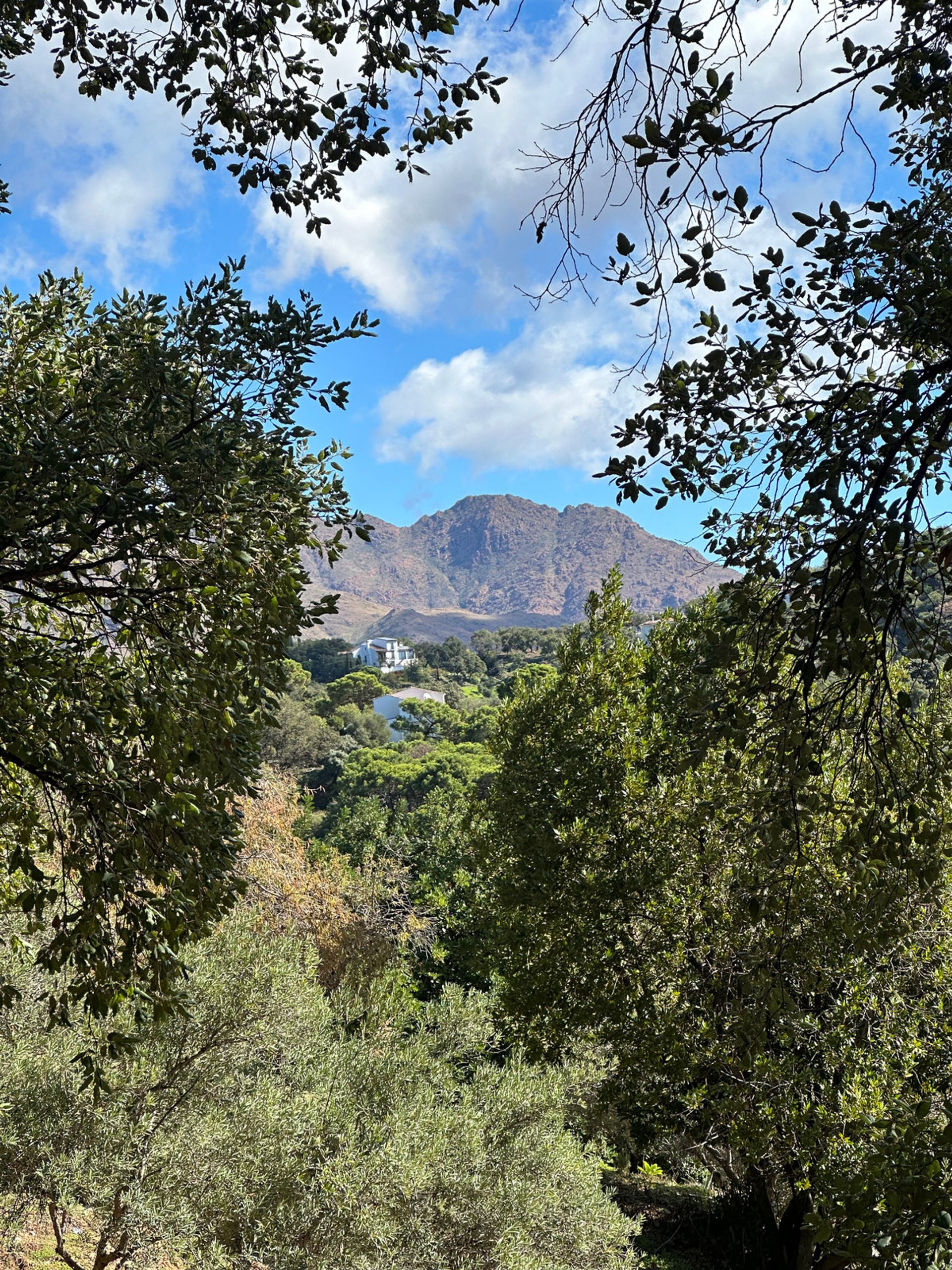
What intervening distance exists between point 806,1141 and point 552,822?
13.5 ft

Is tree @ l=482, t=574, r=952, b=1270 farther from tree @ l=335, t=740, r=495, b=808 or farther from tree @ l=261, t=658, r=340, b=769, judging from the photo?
tree @ l=261, t=658, r=340, b=769

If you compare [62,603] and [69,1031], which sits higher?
[62,603]

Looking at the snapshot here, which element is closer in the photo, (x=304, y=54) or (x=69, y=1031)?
(x=304, y=54)

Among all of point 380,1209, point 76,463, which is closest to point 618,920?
point 380,1209

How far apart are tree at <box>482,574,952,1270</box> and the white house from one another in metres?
59.8

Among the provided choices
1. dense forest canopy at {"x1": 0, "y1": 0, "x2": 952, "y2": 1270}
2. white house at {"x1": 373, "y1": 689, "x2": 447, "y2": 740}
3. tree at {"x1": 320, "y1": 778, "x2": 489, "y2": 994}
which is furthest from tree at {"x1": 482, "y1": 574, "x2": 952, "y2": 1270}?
white house at {"x1": 373, "y1": 689, "x2": 447, "y2": 740}

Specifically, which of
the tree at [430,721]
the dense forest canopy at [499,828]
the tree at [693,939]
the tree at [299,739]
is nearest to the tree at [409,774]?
the tree at [299,739]

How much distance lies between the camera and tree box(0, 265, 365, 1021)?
3385 millimetres

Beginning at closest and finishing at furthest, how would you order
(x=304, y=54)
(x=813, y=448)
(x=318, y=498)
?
(x=813, y=448) → (x=304, y=54) → (x=318, y=498)

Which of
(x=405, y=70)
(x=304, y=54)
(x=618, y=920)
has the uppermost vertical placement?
(x=304, y=54)

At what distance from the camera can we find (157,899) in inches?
144

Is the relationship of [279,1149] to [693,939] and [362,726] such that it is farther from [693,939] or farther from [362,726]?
[362,726]

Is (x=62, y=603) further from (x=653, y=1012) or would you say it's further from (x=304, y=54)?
(x=653, y=1012)

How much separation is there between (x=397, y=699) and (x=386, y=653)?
57.9 metres
